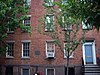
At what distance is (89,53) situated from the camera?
2028 centimetres

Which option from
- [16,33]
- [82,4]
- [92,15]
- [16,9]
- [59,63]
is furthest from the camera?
[16,33]

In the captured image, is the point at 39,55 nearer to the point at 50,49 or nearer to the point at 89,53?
the point at 50,49

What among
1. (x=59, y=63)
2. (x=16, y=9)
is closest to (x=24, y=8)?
(x=16, y=9)

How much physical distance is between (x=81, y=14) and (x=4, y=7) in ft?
40.9

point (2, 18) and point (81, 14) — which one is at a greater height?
point (2, 18)

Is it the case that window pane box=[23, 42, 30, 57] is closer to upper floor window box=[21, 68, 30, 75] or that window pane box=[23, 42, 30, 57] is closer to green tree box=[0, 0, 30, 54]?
upper floor window box=[21, 68, 30, 75]

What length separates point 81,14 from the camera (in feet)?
16.0

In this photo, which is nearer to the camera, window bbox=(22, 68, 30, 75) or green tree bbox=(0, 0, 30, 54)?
green tree bbox=(0, 0, 30, 54)

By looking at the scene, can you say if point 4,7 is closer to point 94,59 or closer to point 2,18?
point 2,18

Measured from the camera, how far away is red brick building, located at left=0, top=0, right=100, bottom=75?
1967cm

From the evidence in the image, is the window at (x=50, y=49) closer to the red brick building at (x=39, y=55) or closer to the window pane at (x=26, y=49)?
the red brick building at (x=39, y=55)

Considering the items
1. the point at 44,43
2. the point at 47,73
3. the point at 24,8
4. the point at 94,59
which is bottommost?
the point at 47,73

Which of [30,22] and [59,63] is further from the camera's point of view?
[30,22]

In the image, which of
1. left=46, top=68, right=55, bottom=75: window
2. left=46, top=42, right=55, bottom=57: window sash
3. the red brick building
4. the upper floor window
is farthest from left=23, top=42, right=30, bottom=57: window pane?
left=46, top=68, right=55, bottom=75: window
